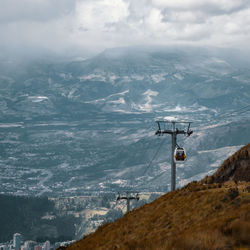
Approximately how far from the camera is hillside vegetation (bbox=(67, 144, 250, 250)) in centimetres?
2168

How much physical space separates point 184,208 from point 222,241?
1769 cm

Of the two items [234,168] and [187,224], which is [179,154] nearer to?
[234,168]

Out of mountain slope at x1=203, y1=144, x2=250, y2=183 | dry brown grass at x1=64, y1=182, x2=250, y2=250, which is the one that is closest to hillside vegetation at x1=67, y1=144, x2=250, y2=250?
dry brown grass at x1=64, y1=182, x2=250, y2=250

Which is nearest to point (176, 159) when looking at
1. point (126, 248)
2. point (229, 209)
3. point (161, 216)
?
point (161, 216)

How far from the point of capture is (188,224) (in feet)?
108

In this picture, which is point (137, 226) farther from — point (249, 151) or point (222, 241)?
point (249, 151)

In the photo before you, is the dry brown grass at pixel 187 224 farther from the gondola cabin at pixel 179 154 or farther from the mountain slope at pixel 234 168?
the mountain slope at pixel 234 168

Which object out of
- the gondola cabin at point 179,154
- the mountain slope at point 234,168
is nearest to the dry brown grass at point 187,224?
the gondola cabin at point 179,154

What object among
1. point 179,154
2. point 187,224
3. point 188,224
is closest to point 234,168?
point 179,154

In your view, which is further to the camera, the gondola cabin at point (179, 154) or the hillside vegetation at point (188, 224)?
the gondola cabin at point (179, 154)

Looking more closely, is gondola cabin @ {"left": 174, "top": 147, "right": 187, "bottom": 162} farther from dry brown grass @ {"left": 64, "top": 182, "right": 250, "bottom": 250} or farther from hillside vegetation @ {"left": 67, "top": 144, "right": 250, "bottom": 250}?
hillside vegetation @ {"left": 67, "top": 144, "right": 250, "bottom": 250}

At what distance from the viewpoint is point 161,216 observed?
39.9 m

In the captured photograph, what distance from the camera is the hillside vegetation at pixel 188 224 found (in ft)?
71.1

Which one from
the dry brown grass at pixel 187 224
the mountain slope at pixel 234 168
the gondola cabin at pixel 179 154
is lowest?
the dry brown grass at pixel 187 224
